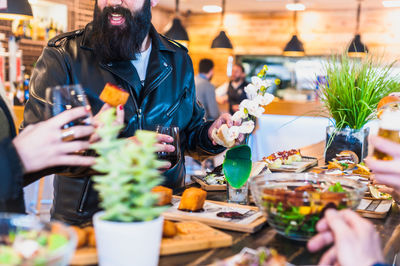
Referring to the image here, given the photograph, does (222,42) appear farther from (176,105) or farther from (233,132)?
(233,132)

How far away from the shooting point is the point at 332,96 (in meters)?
2.40

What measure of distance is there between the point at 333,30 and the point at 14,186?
8955mm

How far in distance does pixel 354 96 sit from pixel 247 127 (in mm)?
1114

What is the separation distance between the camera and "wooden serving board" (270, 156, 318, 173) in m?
2.14

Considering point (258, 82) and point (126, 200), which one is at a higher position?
point (258, 82)

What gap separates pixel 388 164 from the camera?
1067 millimetres

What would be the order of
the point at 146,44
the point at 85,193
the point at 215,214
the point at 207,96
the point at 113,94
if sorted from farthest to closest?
the point at 207,96, the point at 146,44, the point at 85,193, the point at 215,214, the point at 113,94

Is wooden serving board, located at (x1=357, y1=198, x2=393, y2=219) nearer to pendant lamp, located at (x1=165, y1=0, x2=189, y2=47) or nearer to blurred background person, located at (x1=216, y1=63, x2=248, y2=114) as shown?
blurred background person, located at (x1=216, y1=63, x2=248, y2=114)

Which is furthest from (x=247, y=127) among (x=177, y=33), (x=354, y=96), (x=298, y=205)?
(x=177, y=33)

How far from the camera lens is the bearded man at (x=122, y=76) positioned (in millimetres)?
1812

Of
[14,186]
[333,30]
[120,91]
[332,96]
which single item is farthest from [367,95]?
[333,30]

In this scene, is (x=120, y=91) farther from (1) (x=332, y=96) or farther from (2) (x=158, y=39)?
(1) (x=332, y=96)

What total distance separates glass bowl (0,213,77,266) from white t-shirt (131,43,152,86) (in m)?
1.24

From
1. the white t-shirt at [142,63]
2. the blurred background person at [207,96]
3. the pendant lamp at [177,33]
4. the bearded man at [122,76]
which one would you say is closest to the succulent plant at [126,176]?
the bearded man at [122,76]
